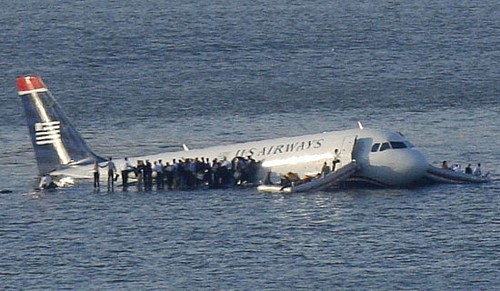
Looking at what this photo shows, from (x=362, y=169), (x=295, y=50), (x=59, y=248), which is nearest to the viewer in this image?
(x=59, y=248)

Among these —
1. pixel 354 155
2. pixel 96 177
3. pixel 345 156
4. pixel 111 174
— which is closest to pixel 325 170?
pixel 345 156

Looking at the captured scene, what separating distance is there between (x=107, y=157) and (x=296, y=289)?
144 ft

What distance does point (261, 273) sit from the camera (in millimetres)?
81250

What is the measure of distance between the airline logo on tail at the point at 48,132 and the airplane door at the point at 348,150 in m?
19.3

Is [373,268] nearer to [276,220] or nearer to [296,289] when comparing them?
[296,289]

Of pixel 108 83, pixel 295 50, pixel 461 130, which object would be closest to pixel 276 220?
pixel 461 130

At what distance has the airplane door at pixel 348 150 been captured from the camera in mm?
103688

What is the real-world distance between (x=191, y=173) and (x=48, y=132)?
1163 cm

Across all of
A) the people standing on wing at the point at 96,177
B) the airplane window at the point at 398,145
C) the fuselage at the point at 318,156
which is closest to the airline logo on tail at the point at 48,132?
the fuselage at the point at 318,156

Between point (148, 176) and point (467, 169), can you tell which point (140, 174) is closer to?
point (148, 176)

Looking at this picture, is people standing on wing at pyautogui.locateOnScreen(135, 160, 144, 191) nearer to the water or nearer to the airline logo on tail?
the water

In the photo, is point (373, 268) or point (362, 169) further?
point (362, 169)

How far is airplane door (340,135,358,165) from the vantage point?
104m

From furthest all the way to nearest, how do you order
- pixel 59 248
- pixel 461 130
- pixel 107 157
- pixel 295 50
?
pixel 295 50
pixel 461 130
pixel 107 157
pixel 59 248
